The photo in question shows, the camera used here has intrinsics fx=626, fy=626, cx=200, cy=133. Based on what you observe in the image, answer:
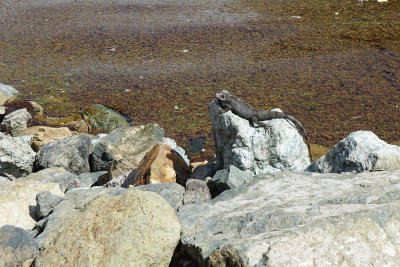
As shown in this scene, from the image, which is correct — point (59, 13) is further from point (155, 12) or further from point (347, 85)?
point (347, 85)

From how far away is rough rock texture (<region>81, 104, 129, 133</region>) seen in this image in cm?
1005

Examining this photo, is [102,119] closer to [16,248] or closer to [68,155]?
[68,155]

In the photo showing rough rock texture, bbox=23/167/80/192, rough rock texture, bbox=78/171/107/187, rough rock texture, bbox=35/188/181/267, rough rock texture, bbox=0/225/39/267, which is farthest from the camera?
rough rock texture, bbox=78/171/107/187

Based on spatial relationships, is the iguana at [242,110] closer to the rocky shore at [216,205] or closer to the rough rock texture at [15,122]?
the rocky shore at [216,205]

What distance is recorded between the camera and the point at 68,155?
27.8ft

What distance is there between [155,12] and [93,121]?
624 cm

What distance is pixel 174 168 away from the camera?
7.43m

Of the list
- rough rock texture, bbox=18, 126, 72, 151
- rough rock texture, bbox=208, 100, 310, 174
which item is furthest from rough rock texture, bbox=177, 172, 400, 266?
rough rock texture, bbox=18, 126, 72, 151

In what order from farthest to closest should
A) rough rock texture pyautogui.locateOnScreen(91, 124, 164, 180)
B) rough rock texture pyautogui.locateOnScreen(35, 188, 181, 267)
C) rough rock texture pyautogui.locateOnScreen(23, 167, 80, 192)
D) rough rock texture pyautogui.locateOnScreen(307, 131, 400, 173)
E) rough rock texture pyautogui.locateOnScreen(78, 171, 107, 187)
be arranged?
1. rough rock texture pyautogui.locateOnScreen(91, 124, 164, 180)
2. rough rock texture pyautogui.locateOnScreen(78, 171, 107, 187)
3. rough rock texture pyautogui.locateOnScreen(23, 167, 80, 192)
4. rough rock texture pyautogui.locateOnScreen(307, 131, 400, 173)
5. rough rock texture pyautogui.locateOnScreen(35, 188, 181, 267)

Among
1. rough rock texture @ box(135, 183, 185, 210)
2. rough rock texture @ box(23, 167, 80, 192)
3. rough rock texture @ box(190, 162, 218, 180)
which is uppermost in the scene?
rough rock texture @ box(135, 183, 185, 210)

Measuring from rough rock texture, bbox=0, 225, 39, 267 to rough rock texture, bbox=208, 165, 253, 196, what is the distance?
1908 millimetres

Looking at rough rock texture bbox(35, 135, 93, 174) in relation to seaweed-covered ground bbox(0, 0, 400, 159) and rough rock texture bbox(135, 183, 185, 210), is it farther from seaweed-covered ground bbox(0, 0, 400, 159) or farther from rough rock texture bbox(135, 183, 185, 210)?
rough rock texture bbox(135, 183, 185, 210)

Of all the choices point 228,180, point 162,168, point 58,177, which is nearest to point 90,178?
point 58,177

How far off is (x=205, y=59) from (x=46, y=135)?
13.9 feet
